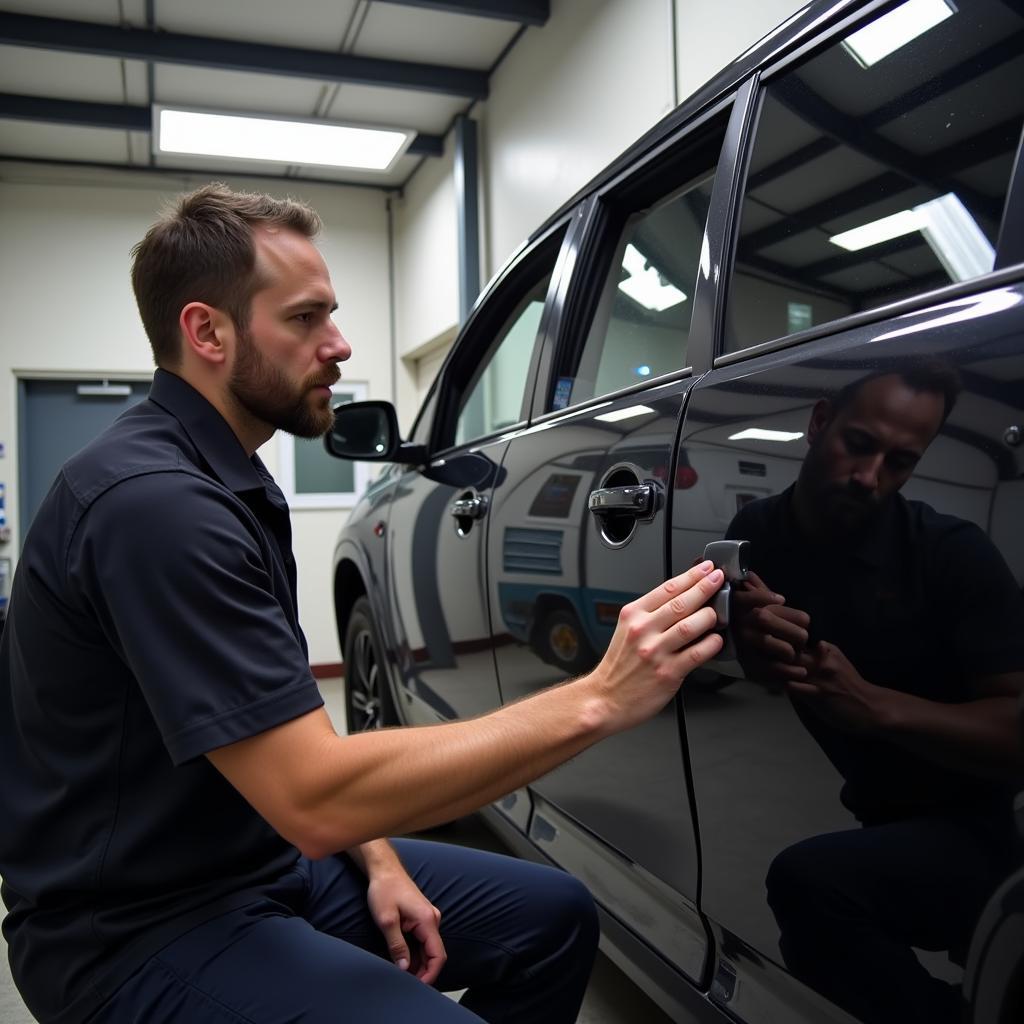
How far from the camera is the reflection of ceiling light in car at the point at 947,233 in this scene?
0.90 metres

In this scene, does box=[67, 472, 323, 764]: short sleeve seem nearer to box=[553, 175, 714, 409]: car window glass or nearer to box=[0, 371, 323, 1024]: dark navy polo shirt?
box=[0, 371, 323, 1024]: dark navy polo shirt

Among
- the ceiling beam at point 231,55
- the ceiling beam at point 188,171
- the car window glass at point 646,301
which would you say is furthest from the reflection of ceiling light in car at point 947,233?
the ceiling beam at point 188,171

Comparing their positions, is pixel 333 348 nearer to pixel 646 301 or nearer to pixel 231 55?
pixel 646 301

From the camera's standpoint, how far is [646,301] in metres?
1.74

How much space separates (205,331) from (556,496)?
23.0 inches

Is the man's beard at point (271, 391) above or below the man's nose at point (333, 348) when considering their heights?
below

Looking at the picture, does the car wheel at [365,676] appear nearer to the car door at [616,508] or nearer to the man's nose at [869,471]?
the car door at [616,508]

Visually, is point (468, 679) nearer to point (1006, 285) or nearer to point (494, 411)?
point (1006, 285)

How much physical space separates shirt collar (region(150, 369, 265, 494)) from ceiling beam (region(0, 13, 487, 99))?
4572 mm

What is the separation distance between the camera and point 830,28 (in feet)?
3.85

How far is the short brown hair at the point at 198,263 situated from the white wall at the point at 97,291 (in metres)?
5.47

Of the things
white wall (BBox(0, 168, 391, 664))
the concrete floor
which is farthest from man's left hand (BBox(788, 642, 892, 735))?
white wall (BBox(0, 168, 391, 664))

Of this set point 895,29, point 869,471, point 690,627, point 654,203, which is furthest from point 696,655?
point 654,203

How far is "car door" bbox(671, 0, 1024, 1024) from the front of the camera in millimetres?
799
